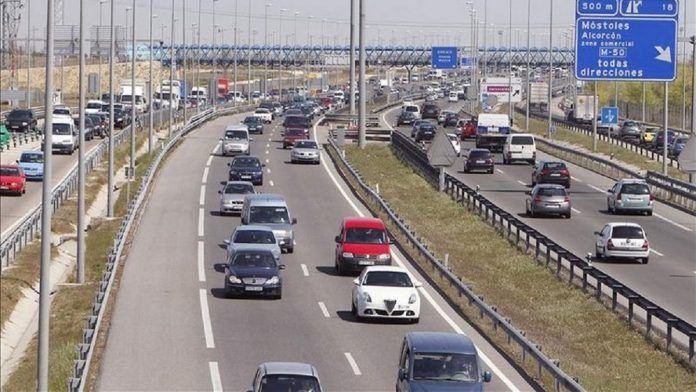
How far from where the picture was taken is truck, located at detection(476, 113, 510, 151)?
97750 millimetres

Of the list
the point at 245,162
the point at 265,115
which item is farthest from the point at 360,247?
the point at 265,115

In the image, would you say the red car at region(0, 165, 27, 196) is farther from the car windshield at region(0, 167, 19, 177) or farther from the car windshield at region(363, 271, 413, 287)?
the car windshield at region(363, 271, 413, 287)

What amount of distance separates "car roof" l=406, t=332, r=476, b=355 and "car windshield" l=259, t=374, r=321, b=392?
2315 mm

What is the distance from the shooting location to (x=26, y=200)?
6712 cm

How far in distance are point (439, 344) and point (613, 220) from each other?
3803cm

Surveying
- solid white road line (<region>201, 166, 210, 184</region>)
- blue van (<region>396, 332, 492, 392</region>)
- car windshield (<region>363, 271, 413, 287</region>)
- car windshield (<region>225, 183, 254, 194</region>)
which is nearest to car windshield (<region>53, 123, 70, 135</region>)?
solid white road line (<region>201, 166, 210, 184</region>)

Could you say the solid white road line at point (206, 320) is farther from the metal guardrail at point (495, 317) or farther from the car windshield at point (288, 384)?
the car windshield at point (288, 384)

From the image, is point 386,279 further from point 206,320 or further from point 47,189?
point 47,189

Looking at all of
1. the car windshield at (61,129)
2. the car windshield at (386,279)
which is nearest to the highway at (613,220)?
the car windshield at (386,279)

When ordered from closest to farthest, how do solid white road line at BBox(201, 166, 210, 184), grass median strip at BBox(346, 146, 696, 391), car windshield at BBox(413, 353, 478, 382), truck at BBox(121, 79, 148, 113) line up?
car windshield at BBox(413, 353, 478, 382) < grass median strip at BBox(346, 146, 696, 391) < solid white road line at BBox(201, 166, 210, 184) < truck at BBox(121, 79, 148, 113)

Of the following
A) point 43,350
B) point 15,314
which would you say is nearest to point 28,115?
point 15,314

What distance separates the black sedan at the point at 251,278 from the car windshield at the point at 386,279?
3.67 metres

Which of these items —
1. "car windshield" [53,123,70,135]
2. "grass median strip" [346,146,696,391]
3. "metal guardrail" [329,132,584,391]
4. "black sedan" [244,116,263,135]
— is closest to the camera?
"metal guardrail" [329,132,584,391]

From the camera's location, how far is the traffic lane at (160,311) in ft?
93.6
